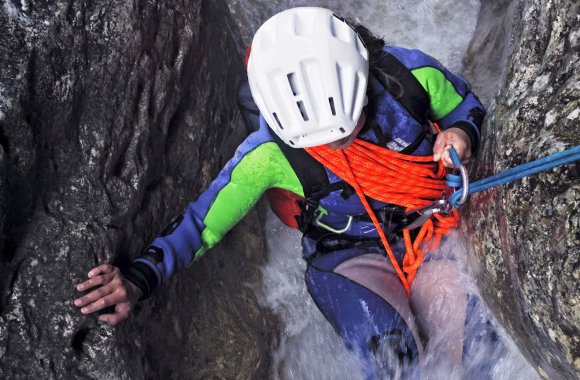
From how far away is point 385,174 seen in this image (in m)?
3.12

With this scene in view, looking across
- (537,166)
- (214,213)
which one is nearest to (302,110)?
(214,213)

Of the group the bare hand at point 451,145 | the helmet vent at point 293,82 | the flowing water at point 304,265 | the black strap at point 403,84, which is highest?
the helmet vent at point 293,82

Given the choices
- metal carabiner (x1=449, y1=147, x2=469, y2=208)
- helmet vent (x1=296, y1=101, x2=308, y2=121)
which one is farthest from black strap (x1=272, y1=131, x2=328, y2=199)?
metal carabiner (x1=449, y1=147, x2=469, y2=208)

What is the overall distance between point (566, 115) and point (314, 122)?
108 cm

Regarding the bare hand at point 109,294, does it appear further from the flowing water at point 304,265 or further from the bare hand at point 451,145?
the bare hand at point 451,145

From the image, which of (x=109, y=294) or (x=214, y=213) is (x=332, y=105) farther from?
(x=109, y=294)

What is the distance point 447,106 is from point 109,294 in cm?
207

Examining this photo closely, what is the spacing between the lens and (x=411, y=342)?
342 centimetres

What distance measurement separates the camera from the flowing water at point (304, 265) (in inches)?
138

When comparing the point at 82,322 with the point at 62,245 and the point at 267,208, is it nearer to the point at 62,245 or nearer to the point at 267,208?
the point at 62,245

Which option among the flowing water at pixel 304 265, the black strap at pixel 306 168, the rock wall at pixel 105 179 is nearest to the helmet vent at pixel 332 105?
the black strap at pixel 306 168

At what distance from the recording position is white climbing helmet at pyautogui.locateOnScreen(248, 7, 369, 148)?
2.70 metres

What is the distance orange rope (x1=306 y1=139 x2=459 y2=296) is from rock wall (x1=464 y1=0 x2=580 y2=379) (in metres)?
0.23

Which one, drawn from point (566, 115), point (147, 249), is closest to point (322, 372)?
point (147, 249)
